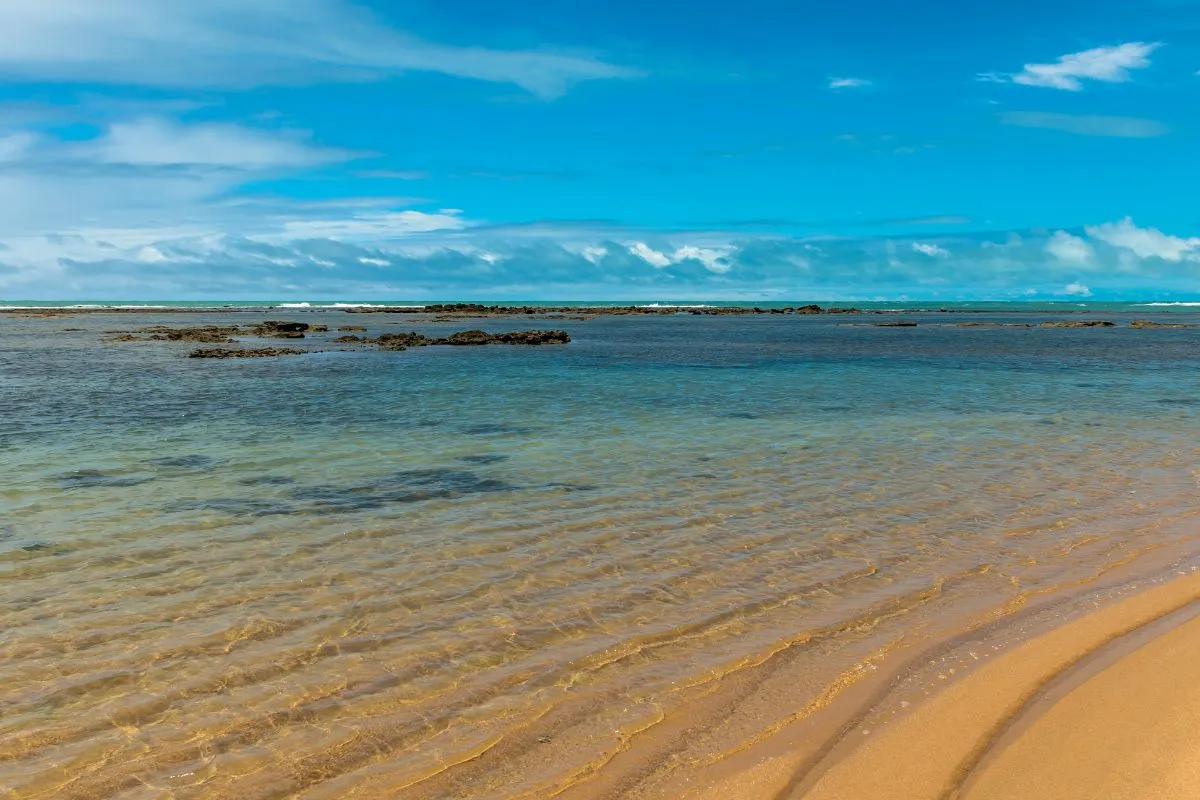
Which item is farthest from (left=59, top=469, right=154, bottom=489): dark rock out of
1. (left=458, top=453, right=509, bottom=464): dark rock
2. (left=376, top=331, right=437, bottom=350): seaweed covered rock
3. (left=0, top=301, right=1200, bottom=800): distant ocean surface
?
(left=376, top=331, right=437, bottom=350): seaweed covered rock

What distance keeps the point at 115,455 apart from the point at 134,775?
38.7ft

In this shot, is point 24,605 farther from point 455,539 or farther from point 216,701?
point 455,539

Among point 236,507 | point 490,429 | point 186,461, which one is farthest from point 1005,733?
point 490,429

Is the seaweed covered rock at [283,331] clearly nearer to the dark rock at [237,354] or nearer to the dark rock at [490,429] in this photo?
the dark rock at [237,354]

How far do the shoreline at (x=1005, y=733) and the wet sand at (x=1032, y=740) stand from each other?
0.01 m

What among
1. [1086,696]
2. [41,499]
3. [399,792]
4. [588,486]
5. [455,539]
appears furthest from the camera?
[588,486]

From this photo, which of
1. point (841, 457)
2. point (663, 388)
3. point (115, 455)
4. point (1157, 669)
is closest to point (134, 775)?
point (1157, 669)

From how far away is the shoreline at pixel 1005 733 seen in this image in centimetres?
504

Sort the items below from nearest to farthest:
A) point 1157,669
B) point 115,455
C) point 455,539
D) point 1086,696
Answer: point 1086,696
point 1157,669
point 455,539
point 115,455

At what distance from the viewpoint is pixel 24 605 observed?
8008mm

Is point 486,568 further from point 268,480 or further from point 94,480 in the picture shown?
point 94,480

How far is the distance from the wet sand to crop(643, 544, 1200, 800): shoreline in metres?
0.01

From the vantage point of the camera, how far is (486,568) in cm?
932

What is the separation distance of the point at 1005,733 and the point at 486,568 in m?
5.36
